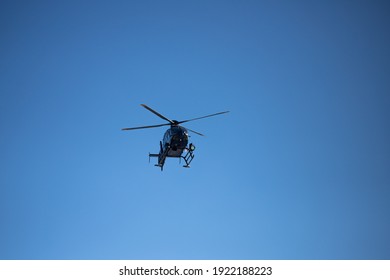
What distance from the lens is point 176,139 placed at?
114ft

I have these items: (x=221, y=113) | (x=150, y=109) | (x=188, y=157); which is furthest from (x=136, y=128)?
(x=221, y=113)

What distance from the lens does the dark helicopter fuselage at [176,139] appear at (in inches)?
1371

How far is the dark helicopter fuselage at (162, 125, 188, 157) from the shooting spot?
34.8m
